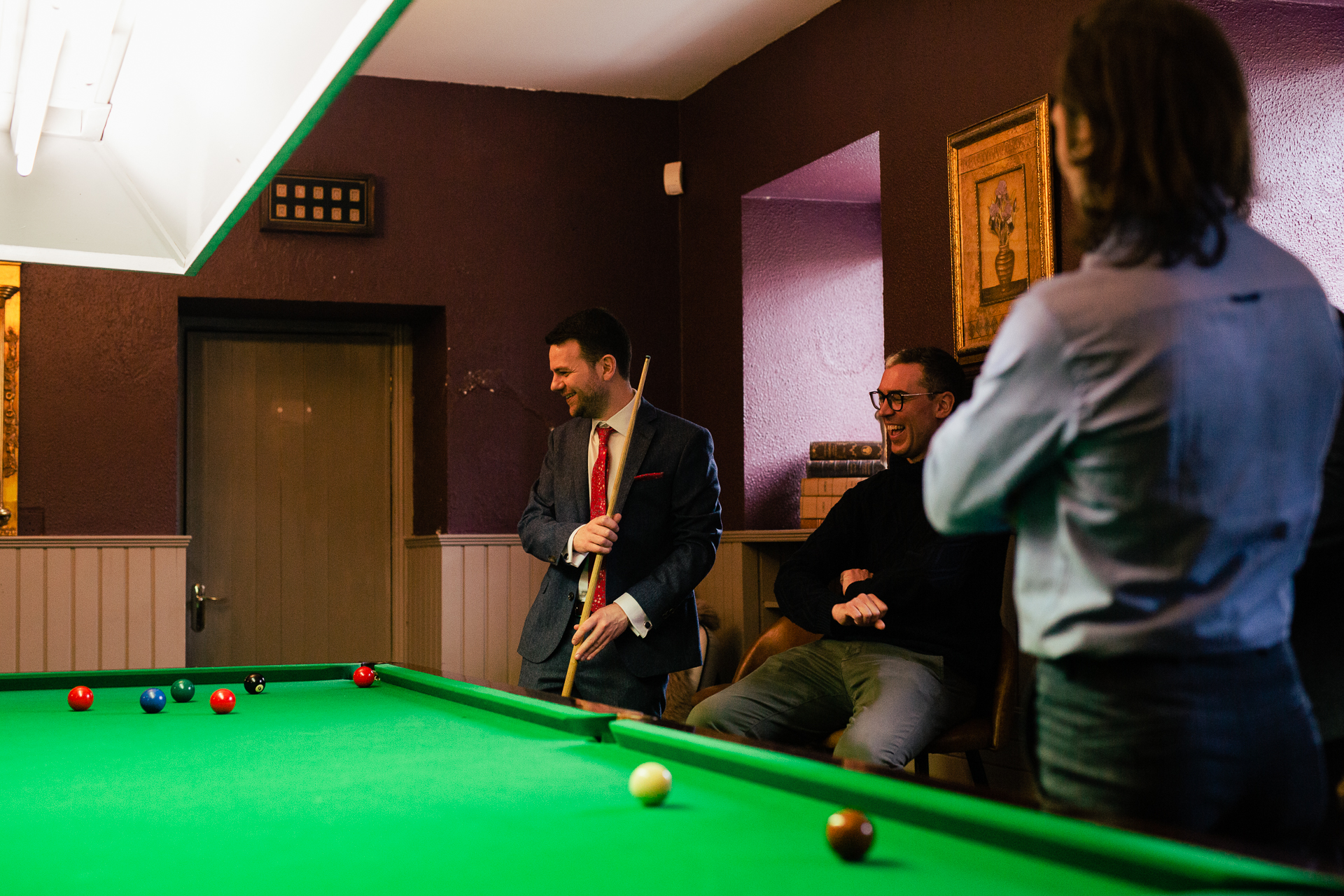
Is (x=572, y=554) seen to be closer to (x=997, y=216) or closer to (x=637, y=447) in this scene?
(x=637, y=447)

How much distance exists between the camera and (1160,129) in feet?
4.07

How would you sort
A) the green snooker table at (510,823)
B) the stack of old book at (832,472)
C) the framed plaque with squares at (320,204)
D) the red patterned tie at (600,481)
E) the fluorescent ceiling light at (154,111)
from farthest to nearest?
the framed plaque with squares at (320,204) < the stack of old book at (832,472) < the red patterned tie at (600,481) < the fluorescent ceiling light at (154,111) < the green snooker table at (510,823)

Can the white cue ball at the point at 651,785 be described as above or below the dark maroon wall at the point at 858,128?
below

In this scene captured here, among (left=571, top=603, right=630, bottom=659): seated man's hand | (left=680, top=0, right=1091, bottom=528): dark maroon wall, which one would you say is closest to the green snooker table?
(left=571, top=603, right=630, bottom=659): seated man's hand

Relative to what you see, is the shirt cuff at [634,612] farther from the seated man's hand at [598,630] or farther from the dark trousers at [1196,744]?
the dark trousers at [1196,744]

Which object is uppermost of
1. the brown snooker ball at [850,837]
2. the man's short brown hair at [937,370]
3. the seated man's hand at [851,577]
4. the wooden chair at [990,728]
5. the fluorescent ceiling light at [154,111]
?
the fluorescent ceiling light at [154,111]

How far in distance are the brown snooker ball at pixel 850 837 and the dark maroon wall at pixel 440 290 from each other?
13.2 ft

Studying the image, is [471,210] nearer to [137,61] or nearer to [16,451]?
[16,451]

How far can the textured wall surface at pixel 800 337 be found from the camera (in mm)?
4891

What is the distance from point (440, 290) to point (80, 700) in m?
2.87

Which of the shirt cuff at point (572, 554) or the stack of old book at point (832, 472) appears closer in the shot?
the shirt cuff at point (572, 554)

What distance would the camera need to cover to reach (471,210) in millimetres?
5160

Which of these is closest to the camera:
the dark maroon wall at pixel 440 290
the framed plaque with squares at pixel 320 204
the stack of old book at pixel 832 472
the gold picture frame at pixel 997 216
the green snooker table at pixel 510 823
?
the green snooker table at pixel 510 823

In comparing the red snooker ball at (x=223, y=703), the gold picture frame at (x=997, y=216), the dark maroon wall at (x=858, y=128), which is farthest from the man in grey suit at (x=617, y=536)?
the dark maroon wall at (x=858, y=128)
